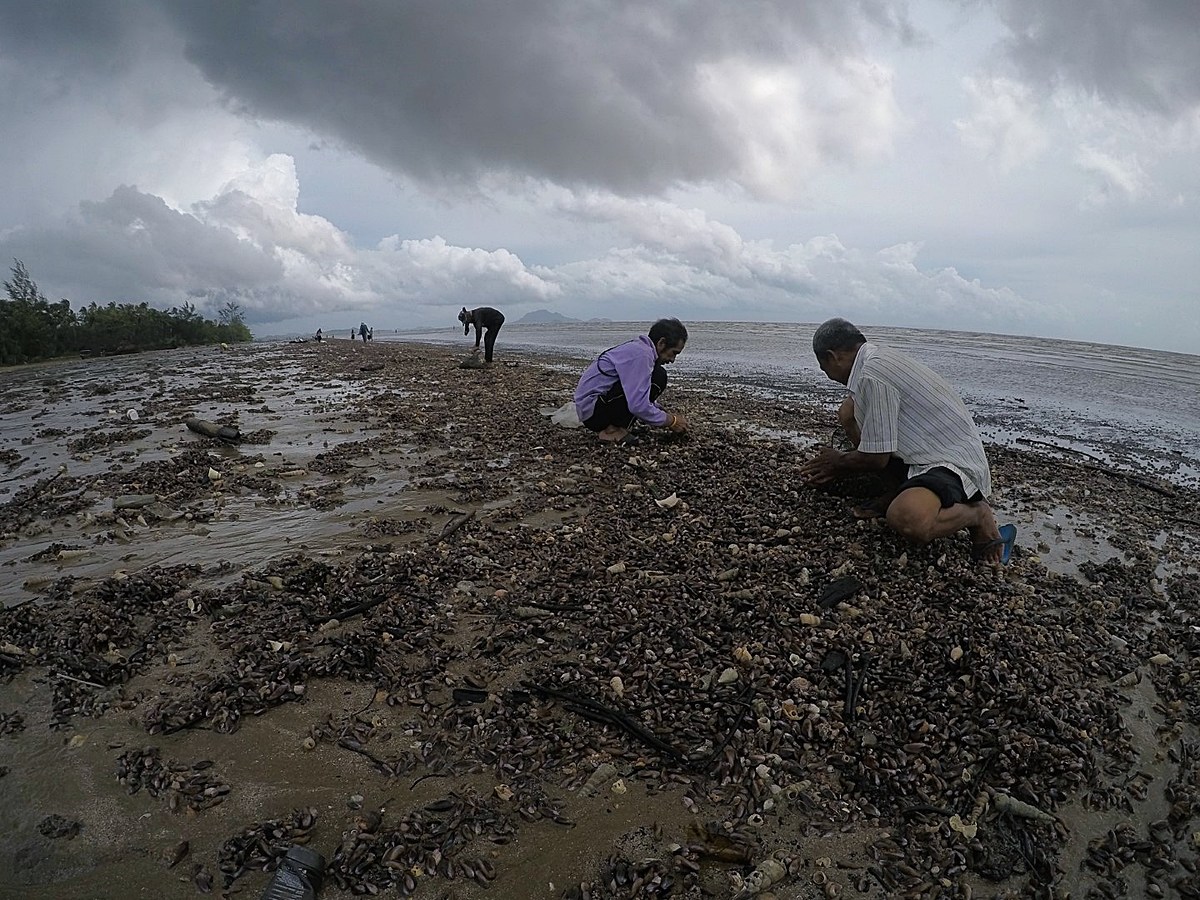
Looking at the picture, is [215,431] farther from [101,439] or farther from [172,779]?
[172,779]

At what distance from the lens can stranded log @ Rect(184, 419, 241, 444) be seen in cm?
893

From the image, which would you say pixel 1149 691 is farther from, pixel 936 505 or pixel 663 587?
pixel 663 587

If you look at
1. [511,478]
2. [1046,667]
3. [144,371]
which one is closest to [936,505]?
[1046,667]

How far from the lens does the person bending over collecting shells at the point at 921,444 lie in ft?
16.0

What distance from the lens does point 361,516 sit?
19.8 ft

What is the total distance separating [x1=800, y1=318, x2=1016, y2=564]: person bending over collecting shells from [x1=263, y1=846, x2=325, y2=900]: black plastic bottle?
4.40 meters

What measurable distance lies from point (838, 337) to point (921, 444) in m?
1.11

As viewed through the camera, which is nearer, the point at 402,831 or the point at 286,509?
the point at 402,831

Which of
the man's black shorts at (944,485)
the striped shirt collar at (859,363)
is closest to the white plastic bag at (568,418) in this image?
the striped shirt collar at (859,363)

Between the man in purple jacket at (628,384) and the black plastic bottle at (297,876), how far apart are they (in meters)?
6.08

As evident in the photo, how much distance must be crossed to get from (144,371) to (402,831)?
2344 cm

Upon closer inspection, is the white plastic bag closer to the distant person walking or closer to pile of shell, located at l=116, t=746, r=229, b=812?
A: pile of shell, located at l=116, t=746, r=229, b=812

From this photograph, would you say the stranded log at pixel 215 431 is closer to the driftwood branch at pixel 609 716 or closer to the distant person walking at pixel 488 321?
the driftwood branch at pixel 609 716

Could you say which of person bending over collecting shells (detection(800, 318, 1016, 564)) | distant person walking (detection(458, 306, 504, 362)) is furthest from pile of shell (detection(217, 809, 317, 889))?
distant person walking (detection(458, 306, 504, 362))
